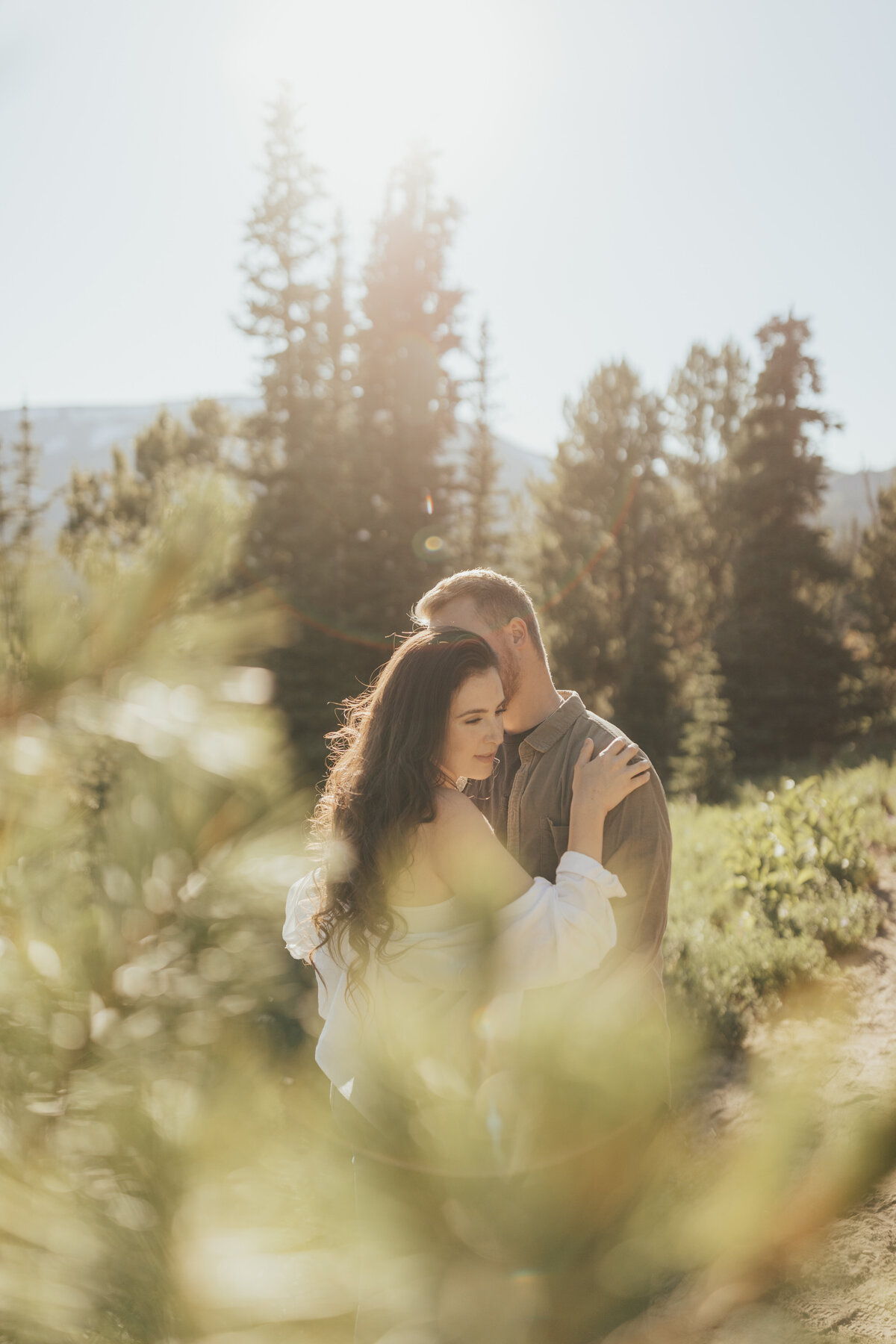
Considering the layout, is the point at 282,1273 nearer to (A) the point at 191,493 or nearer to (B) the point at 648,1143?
(B) the point at 648,1143

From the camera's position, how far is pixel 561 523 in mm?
28625

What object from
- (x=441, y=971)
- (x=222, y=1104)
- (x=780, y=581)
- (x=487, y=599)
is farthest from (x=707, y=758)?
(x=222, y=1104)

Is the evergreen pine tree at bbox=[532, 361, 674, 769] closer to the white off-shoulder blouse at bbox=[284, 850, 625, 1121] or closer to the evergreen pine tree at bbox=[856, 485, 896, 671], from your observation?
the evergreen pine tree at bbox=[856, 485, 896, 671]

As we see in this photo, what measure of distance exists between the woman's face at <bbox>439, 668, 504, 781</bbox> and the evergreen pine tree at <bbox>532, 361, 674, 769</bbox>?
77.6 feet

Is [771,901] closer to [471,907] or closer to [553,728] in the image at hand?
[553,728]

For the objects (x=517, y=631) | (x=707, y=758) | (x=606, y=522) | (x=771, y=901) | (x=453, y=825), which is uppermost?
(x=606, y=522)

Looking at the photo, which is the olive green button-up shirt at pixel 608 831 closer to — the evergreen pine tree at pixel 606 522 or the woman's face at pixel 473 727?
the woman's face at pixel 473 727

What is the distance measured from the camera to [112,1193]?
2.19 ft

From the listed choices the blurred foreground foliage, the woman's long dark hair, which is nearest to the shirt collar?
the woman's long dark hair

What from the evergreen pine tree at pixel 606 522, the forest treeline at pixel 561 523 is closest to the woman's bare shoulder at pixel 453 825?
the forest treeline at pixel 561 523

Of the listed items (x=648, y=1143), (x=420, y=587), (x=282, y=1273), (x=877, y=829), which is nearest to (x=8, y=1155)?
(x=282, y=1273)

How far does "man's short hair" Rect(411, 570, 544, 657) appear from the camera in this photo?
3.06 m

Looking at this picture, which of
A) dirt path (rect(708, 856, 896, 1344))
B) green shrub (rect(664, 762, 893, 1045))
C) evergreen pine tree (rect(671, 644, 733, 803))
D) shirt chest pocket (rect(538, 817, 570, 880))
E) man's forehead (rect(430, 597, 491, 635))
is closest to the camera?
dirt path (rect(708, 856, 896, 1344))

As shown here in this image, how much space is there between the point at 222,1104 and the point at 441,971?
1.17m
